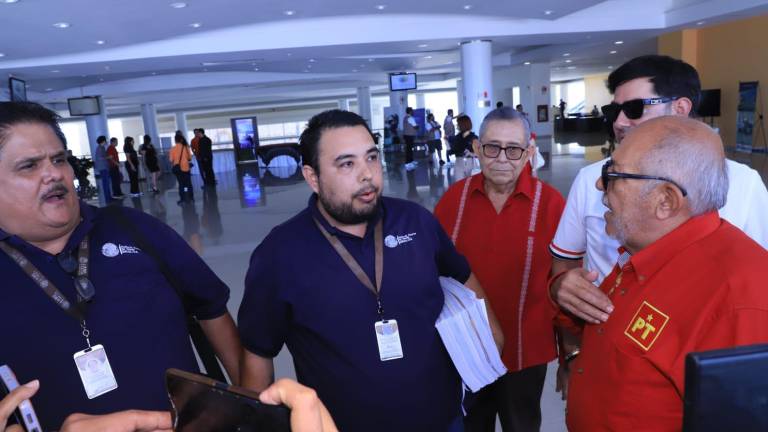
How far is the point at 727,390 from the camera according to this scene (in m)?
0.54

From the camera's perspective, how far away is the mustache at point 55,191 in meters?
1.35

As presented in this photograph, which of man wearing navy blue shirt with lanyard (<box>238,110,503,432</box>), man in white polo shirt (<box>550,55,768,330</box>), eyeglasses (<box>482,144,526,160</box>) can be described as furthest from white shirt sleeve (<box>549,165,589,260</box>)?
man wearing navy blue shirt with lanyard (<box>238,110,503,432</box>)

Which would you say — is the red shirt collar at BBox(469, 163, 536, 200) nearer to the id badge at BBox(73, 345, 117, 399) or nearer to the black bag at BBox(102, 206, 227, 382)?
the black bag at BBox(102, 206, 227, 382)

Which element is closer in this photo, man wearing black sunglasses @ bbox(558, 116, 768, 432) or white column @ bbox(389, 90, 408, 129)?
man wearing black sunglasses @ bbox(558, 116, 768, 432)

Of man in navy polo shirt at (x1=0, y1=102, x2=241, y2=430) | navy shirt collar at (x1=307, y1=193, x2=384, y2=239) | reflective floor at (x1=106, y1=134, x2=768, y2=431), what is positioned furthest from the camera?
reflective floor at (x1=106, y1=134, x2=768, y2=431)

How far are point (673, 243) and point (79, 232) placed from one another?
1521 millimetres

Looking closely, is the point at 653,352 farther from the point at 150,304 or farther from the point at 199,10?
the point at 199,10

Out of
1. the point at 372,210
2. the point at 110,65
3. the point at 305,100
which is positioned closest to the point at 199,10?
the point at 110,65

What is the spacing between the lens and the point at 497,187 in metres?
2.17

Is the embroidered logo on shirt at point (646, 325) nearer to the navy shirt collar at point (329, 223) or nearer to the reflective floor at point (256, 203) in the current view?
the navy shirt collar at point (329, 223)

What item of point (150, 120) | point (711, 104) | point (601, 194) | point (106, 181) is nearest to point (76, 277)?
point (601, 194)

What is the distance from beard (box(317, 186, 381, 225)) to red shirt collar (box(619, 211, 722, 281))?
0.77 metres

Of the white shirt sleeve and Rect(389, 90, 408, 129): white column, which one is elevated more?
Rect(389, 90, 408, 129): white column

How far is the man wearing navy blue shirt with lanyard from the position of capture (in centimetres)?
149
